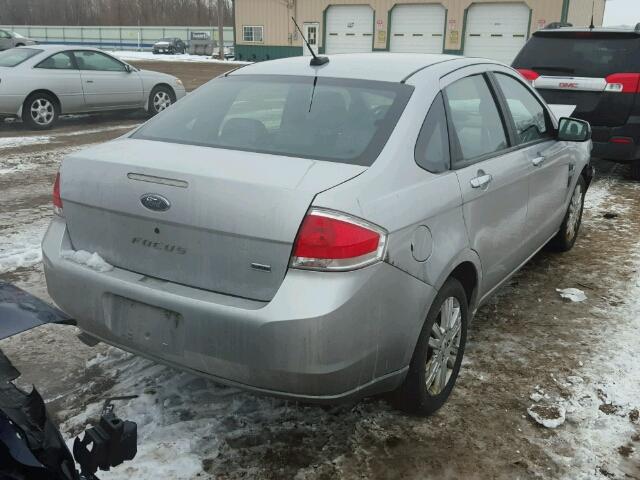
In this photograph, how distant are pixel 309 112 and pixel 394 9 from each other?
34715 millimetres

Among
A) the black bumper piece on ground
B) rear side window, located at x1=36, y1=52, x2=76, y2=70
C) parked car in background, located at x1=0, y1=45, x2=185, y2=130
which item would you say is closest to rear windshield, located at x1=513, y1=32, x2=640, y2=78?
parked car in background, located at x1=0, y1=45, x2=185, y2=130

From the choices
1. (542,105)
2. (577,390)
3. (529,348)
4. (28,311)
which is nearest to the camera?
(28,311)

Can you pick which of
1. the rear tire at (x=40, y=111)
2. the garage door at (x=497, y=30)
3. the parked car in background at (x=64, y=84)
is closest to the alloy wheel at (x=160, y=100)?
the parked car in background at (x=64, y=84)

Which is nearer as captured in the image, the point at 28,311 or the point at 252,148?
the point at 28,311

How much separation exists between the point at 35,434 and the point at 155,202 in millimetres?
1062

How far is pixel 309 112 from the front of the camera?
3053mm

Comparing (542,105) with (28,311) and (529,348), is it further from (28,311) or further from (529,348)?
(28,311)

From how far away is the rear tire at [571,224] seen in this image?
519 cm

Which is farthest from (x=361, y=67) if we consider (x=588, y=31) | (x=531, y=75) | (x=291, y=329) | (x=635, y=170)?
(x=635, y=170)

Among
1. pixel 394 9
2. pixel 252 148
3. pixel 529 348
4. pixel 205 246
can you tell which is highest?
pixel 394 9

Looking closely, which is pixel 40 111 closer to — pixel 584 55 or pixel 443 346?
pixel 584 55

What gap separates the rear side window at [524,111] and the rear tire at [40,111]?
383 inches

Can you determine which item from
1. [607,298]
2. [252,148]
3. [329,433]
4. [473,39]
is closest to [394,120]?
[252,148]

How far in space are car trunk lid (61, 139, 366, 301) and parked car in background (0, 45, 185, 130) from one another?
348 inches
